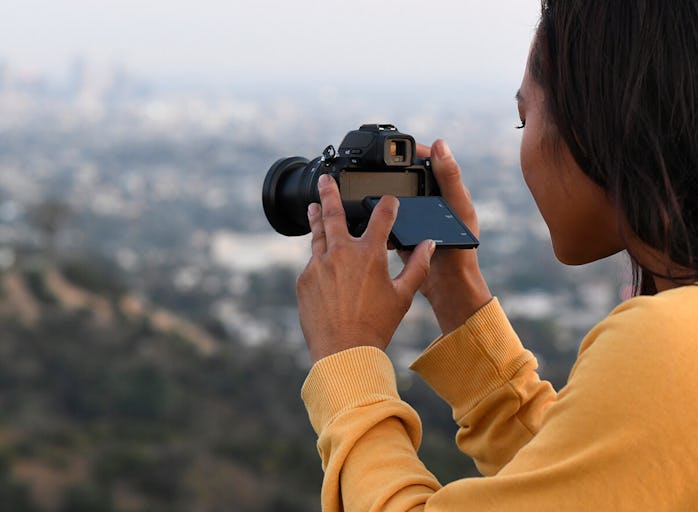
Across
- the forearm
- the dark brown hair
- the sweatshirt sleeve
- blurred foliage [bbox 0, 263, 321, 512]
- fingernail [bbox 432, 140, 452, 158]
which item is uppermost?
the dark brown hair

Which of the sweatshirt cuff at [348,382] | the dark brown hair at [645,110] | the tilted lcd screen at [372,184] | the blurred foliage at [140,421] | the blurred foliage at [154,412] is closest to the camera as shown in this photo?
the dark brown hair at [645,110]

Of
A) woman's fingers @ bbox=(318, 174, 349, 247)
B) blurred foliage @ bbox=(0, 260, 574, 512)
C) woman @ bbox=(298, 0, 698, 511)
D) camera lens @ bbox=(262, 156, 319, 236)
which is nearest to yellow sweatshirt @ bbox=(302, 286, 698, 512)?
woman @ bbox=(298, 0, 698, 511)

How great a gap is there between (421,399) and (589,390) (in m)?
8.67

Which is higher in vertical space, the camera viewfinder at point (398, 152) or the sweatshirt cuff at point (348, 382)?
the camera viewfinder at point (398, 152)

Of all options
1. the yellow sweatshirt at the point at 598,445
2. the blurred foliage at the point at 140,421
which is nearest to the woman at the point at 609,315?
the yellow sweatshirt at the point at 598,445

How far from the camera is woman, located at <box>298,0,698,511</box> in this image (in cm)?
85

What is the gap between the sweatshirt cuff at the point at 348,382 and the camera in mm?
1054

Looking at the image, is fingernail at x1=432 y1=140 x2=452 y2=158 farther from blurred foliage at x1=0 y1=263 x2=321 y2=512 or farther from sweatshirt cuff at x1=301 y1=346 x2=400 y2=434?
blurred foliage at x1=0 y1=263 x2=321 y2=512

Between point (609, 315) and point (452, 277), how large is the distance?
569 millimetres

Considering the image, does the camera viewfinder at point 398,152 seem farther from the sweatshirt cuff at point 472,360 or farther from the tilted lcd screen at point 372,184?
the sweatshirt cuff at point 472,360

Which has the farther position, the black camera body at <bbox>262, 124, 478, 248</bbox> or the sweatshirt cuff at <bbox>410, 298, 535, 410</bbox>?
the sweatshirt cuff at <bbox>410, 298, 535, 410</bbox>

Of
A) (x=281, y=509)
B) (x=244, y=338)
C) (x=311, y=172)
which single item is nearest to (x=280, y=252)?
(x=244, y=338)

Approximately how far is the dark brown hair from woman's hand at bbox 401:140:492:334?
47 cm

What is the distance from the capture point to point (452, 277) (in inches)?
57.7
